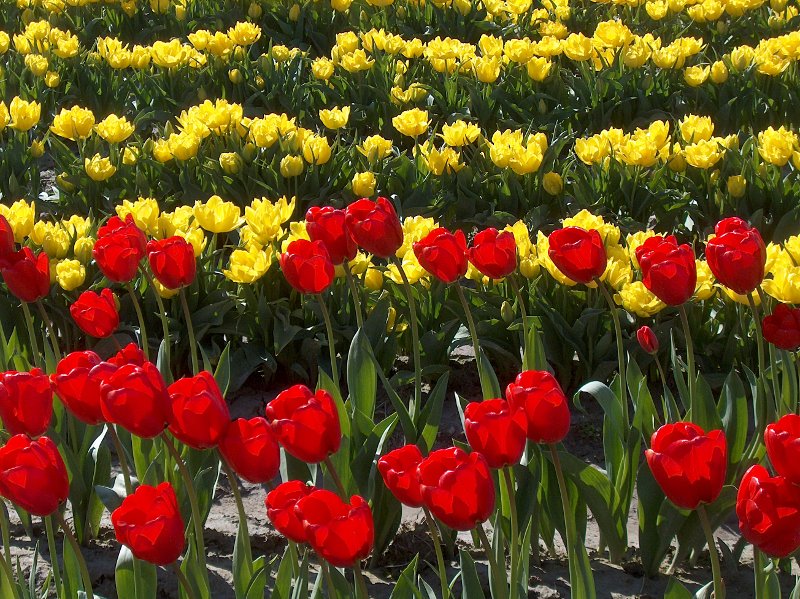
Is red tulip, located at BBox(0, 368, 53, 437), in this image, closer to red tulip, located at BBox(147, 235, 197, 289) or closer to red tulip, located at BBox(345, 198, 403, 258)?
red tulip, located at BBox(147, 235, 197, 289)

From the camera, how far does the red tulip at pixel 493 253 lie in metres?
Result: 2.20

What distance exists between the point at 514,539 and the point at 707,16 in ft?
16.0

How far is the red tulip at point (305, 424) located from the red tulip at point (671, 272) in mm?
726

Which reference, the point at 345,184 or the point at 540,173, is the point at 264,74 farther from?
the point at 540,173

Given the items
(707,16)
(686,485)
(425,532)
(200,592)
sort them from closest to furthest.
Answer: (686,485)
(200,592)
(425,532)
(707,16)

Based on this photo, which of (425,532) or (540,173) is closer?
(425,532)

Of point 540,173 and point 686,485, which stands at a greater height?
point 686,485

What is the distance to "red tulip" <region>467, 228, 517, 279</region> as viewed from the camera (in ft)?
7.21

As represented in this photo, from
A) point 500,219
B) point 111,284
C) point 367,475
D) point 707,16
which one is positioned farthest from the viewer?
point 707,16

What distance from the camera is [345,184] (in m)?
4.41

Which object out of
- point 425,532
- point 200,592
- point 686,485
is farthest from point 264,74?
point 686,485

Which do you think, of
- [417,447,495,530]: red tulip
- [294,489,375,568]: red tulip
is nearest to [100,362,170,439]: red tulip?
[294,489,375,568]: red tulip

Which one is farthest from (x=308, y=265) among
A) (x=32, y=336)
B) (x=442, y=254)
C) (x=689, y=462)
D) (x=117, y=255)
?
(x=689, y=462)

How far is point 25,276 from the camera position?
2.29 metres
